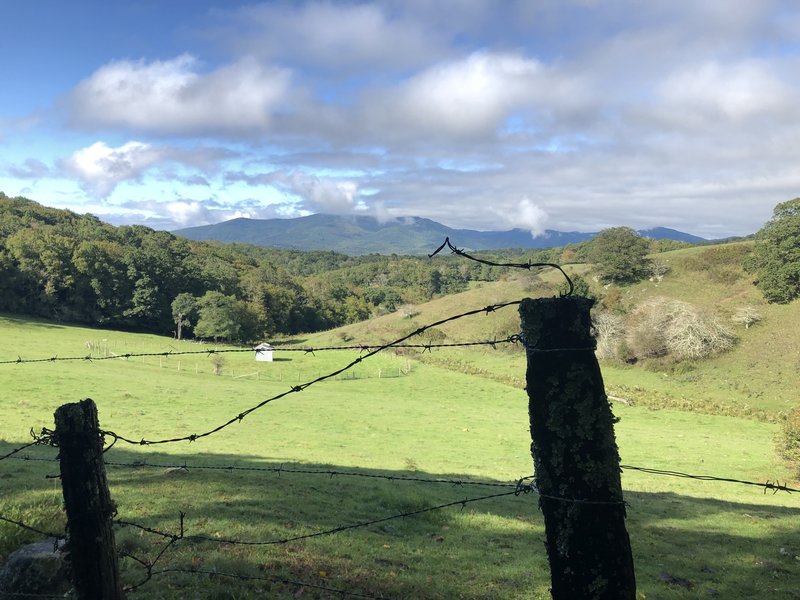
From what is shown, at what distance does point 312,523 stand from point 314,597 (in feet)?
12.8

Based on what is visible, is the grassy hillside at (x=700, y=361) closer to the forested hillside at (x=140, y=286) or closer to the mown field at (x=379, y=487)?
the mown field at (x=379, y=487)

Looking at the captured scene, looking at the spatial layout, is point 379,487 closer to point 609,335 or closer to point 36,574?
point 36,574

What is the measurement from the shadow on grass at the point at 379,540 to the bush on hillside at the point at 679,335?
41.4m

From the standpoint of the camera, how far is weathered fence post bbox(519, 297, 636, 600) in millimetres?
3406

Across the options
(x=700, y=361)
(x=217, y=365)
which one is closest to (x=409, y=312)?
(x=217, y=365)

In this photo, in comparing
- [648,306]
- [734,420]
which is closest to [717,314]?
[648,306]

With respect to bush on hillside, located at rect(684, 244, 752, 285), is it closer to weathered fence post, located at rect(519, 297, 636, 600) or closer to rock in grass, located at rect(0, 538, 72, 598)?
weathered fence post, located at rect(519, 297, 636, 600)

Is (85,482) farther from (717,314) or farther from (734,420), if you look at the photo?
(717,314)

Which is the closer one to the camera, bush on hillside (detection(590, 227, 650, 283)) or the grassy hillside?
the grassy hillside

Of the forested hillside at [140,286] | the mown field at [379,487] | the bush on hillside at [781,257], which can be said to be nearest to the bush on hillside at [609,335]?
the mown field at [379,487]

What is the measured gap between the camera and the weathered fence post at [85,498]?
13.8ft

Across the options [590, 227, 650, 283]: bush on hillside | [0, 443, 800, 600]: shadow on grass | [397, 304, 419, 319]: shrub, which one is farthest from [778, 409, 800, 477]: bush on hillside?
[397, 304, 419, 319]: shrub

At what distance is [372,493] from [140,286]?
303 ft

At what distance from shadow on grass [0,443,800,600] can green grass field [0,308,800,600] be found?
0.17ft
